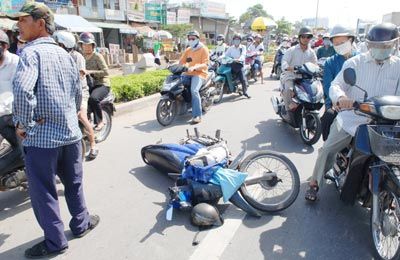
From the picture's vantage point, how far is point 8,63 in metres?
3.71

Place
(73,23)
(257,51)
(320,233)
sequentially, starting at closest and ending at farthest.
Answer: (320,233) < (257,51) < (73,23)

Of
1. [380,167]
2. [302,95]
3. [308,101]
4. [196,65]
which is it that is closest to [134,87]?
[196,65]

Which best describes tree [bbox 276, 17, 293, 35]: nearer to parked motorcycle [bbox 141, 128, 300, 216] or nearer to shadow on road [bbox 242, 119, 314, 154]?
shadow on road [bbox 242, 119, 314, 154]

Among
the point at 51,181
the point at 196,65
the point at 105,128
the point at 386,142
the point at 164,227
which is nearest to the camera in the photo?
the point at 386,142

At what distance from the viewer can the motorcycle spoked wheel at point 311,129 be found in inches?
216

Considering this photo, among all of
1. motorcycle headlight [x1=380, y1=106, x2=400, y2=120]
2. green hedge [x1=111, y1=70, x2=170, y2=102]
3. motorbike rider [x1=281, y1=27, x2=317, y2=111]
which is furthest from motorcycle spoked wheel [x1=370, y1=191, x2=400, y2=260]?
green hedge [x1=111, y1=70, x2=170, y2=102]

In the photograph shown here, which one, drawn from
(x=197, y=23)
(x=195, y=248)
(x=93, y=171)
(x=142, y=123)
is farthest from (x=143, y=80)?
(x=197, y=23)

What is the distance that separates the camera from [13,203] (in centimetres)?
379

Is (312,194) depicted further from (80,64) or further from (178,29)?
(178,29)

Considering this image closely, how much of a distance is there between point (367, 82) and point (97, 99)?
3.94m

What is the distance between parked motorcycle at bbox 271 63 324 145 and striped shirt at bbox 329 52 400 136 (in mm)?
2243

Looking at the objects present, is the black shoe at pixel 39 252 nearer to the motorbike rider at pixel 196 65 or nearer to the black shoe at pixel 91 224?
the black shoe at pixel 91 224

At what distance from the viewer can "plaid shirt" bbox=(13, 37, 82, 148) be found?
249 cm

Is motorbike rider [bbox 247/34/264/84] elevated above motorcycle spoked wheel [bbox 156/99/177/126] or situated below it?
above
